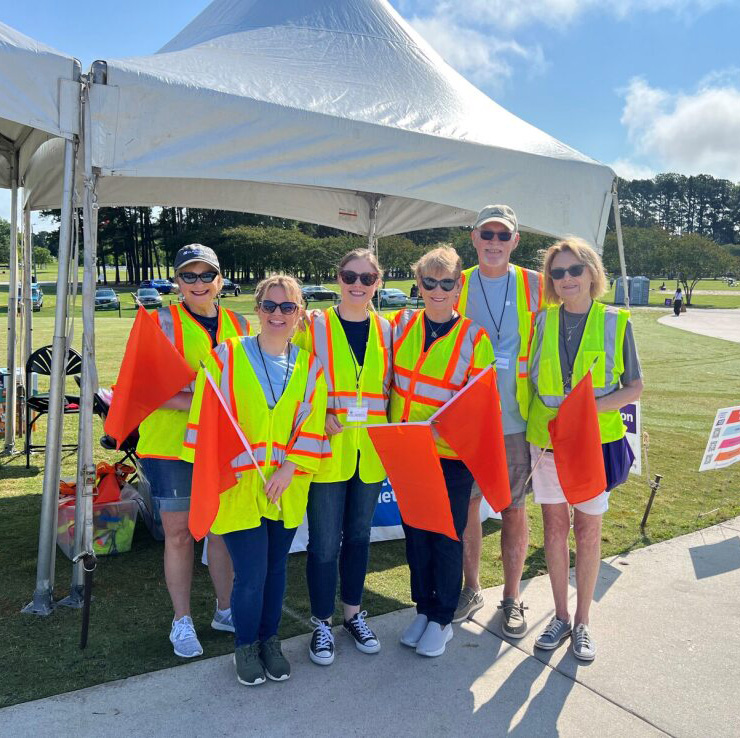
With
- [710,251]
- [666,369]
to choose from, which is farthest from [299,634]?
[710,251]

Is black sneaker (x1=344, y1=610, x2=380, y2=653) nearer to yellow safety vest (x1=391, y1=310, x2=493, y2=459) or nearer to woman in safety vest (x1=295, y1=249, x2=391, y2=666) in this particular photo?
woman in safety vest (x1=295, y1=249, x2=391, y2=666)

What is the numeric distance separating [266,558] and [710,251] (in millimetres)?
53289

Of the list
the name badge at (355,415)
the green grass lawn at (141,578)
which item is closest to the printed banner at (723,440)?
the green grass lawn at (141,578)

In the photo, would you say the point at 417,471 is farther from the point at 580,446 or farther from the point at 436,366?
the point at 580,446

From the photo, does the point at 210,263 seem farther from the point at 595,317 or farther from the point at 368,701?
the point at 368,701

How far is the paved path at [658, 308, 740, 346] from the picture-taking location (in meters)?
23.5

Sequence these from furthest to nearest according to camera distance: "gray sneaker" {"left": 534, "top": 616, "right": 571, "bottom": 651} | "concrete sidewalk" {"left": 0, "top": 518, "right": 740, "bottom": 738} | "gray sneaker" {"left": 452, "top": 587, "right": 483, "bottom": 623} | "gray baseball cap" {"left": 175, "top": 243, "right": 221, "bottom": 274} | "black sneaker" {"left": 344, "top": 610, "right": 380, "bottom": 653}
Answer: "gray sneaker" {"left": 452, "top": 587, "right": 483, "bottom": 623} → "gray sneaker" {"left": 534, "top": 616, "right": 571, "bottom": 651} → "black sneaker" {"left": 344, "top": 610, "right": 380, "bottom": 653} → "gray baseball cap" {"left": 175, "top": 243, "right": 221, "bottom": 274} → "concrete sidewalk" {"left": 0, "top": 518, "right": 740, "bottom": 738}

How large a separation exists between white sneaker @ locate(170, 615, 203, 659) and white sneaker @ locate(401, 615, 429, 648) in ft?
3.15

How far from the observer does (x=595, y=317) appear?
3.14 meters

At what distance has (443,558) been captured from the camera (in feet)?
10.2

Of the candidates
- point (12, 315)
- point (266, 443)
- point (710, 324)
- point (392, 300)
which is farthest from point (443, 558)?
point (392, 300)

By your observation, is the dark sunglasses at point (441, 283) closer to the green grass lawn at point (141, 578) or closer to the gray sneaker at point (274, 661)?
the gray sneaker at point (274, 661)

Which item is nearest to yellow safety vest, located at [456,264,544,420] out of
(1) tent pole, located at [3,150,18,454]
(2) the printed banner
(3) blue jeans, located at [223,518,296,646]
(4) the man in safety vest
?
(4) the man in safety vest

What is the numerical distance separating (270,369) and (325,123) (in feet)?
5.14
